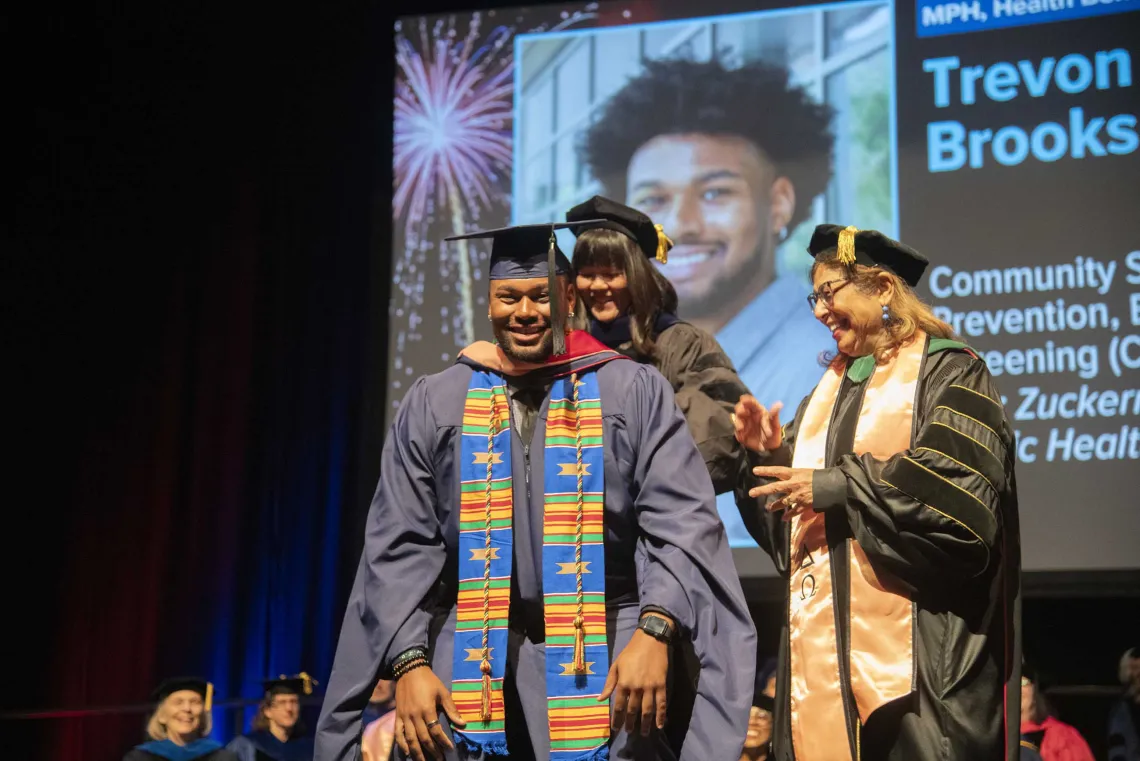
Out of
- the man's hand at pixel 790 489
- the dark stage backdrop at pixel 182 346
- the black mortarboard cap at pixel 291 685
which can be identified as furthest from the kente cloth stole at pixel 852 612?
the black mortarboard cap at pixel 291 685

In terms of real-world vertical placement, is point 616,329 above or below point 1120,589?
above

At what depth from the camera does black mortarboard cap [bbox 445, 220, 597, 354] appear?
8.45 feet

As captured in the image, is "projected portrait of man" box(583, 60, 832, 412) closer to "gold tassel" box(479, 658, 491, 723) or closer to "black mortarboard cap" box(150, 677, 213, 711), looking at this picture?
"black mortarboard cap" box(150, 677, 213, 711)

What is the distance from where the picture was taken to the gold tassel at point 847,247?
3.05 meters

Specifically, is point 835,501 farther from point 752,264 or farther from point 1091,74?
point 1091,74

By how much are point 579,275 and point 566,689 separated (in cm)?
149

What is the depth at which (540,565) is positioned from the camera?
8.13 ft

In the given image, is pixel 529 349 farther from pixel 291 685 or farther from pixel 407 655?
pixel 291 685

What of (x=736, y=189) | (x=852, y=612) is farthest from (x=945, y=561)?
(x=736, y=189)

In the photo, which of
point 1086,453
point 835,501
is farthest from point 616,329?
point 1086,453

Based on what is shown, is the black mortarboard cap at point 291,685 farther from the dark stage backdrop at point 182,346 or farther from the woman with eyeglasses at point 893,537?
the woman with eyeglasses at point 893,537

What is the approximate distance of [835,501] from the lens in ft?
9.31

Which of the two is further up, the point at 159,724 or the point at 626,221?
the point at 626,221

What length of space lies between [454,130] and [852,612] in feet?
12.5
